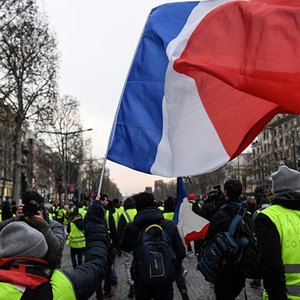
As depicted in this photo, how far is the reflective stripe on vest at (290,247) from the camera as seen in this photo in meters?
3.22

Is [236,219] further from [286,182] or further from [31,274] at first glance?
[31,274]

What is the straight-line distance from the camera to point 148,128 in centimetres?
474

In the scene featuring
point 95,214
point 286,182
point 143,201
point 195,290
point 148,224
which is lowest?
point 195,290

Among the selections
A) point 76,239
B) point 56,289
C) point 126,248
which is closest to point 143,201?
point 126,248

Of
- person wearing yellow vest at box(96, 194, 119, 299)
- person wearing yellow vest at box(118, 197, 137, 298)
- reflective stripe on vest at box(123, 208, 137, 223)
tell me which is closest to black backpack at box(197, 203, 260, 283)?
person wearing yellow vest at box(118, 197, 137, 298)

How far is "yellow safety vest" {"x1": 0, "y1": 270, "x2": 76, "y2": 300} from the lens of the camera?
225 centimetres

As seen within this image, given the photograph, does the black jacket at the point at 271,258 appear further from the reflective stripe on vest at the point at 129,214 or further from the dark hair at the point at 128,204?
the dark hair at the point at 128,204

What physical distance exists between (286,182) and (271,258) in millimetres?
653

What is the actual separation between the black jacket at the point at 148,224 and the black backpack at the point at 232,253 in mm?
689

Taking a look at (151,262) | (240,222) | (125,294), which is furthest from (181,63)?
(125,294)

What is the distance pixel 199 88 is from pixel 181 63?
37cm

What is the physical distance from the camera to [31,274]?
2332 mm

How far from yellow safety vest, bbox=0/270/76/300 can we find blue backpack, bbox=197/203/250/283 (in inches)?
88.4

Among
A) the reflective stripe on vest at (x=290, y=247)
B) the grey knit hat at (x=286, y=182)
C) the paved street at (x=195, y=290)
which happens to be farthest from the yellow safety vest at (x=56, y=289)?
the paved street at (x=195, y=290)
